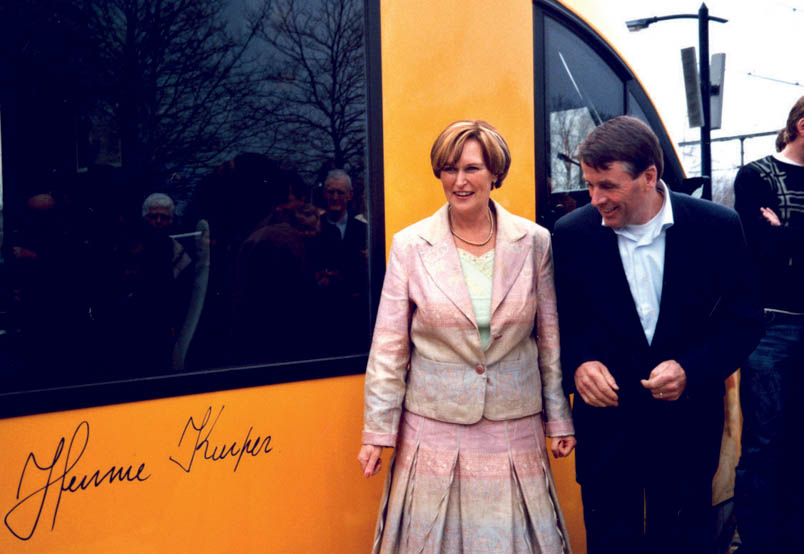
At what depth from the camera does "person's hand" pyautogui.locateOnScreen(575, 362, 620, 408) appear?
256 cm

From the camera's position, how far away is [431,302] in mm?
2643

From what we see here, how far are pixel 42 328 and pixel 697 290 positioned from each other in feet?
6.43

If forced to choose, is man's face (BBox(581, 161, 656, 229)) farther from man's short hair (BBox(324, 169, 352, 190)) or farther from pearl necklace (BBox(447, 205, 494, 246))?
man's short hair (BBox(324, 169, 352, 190))

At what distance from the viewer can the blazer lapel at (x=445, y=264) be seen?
2.63 m

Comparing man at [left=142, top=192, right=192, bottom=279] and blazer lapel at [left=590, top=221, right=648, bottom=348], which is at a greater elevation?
man at [left=142, top=192, right=192, bottom=279]

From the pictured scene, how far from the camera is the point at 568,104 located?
3527 mm

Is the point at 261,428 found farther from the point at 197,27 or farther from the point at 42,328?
the point at 197,27

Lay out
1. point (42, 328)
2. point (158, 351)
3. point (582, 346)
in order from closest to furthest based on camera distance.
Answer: point (42, 328) → point (158, 351) → point (582, 346)

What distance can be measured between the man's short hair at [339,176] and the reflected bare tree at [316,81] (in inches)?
1.0

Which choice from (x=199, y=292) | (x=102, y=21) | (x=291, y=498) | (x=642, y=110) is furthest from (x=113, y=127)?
(x=642, y=110)

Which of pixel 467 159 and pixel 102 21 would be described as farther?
pixel 467 159
